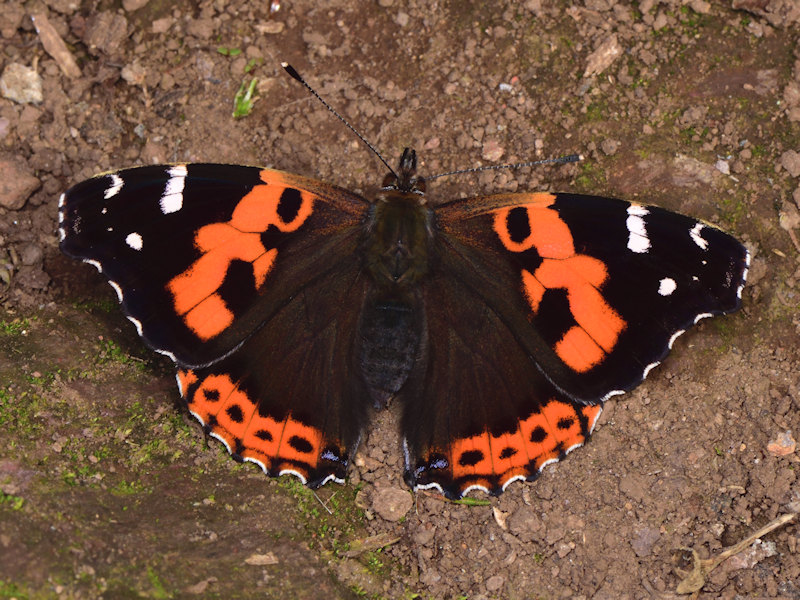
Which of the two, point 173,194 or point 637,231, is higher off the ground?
point 173,194

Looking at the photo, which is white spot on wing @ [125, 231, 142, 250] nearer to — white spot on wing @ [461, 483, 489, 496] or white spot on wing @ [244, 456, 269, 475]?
white spot on wing @ [244, 456, 269, 475]

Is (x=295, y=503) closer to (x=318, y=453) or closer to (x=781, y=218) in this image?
(x=318, y=453)

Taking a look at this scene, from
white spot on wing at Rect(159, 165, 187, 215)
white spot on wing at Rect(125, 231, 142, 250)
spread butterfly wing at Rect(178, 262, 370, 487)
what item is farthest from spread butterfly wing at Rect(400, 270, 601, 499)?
white spot on wing at Rect(125, 231, 142, 250)

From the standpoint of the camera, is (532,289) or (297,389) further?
(297,389)

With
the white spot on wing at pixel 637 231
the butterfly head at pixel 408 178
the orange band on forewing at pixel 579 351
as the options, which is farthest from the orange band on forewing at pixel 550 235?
the butterfly head at pixel 408 178

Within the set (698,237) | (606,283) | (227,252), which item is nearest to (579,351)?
(606,283)

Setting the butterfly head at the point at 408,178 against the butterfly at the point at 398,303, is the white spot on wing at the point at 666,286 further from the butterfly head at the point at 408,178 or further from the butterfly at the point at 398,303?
the butterfly head at the point at 408,178

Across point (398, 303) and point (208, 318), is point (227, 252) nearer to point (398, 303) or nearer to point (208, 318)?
point (208, 318)
